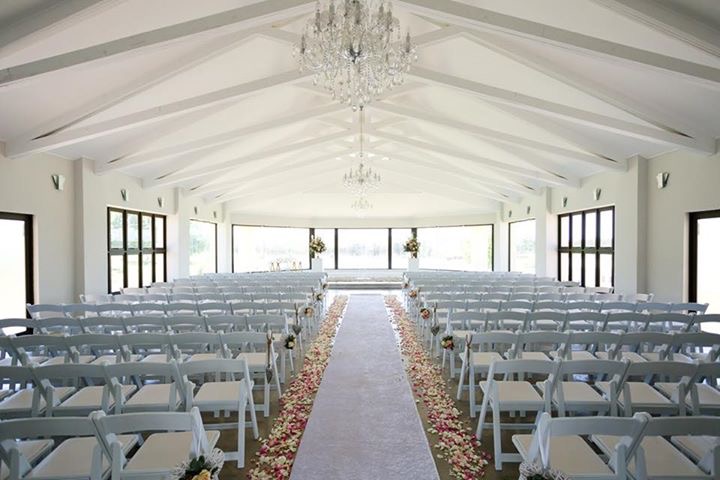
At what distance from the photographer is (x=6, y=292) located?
675 cm

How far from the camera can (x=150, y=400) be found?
10.1 ft

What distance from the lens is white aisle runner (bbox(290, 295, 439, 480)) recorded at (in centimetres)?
294

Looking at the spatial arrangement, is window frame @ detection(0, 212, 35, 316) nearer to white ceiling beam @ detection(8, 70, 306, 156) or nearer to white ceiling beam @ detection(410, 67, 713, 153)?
white ceiling beam @ detection(8, 70, 306, 156)

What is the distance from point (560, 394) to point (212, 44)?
5.77 m

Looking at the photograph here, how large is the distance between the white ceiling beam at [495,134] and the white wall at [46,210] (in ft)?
19.6

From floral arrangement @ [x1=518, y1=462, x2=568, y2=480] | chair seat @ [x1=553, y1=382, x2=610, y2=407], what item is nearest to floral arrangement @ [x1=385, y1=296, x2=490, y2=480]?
chair seat @ [x1=553, y1=382, x2=610, y2=407]

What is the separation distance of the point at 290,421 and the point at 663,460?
275cm

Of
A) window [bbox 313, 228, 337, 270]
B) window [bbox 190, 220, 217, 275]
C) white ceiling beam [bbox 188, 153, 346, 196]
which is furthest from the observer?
window [bbox 313, 228, 337, 270]

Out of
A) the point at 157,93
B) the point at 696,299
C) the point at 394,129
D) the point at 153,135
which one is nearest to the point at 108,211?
the point at 153,135

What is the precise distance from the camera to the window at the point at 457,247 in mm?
17844

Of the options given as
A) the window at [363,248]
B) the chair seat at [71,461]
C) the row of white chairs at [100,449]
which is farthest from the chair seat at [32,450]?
the window at [363,248]

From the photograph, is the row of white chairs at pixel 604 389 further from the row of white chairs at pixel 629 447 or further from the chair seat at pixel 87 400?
the chair seat at pixel 87 400

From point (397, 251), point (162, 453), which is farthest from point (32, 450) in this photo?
point (397, 251)

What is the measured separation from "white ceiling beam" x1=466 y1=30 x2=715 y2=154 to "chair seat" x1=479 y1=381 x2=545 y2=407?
4.42 meters
